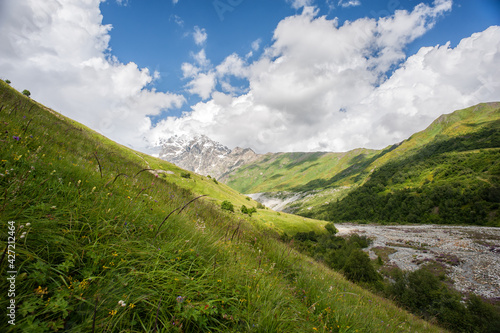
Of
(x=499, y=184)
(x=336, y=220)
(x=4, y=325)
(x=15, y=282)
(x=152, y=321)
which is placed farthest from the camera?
(x=336, y=220)

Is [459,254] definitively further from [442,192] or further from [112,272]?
[442,192]

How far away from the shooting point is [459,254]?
54500mm

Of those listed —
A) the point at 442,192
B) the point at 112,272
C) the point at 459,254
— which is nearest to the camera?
the point at 112,272

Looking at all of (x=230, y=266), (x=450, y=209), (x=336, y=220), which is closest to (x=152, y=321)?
(x=230, y=266)

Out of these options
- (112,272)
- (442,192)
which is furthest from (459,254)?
(442,192)

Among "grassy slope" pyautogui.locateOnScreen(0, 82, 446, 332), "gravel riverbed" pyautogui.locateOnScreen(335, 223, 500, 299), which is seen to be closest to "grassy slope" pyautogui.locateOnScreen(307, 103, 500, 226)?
"gravel riverbed" pyautogui.locateOnScreen(335, 223, 500, 299)

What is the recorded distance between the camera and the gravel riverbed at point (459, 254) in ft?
137

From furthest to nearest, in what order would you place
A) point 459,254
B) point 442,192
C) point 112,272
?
point 442,192, point 459,254, point 112,272

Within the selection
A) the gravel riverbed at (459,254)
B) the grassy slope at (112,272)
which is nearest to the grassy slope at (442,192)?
the gravel riverbed at (459,254)

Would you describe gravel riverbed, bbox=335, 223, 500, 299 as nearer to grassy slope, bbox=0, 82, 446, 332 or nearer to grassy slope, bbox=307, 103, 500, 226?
grassy slope, bbox=307, 103, 500, 226

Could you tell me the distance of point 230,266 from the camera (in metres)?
3.54

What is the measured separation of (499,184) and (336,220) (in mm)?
91216

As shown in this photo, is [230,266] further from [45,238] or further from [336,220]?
[336,220]

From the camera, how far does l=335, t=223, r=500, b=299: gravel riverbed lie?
137 ft
